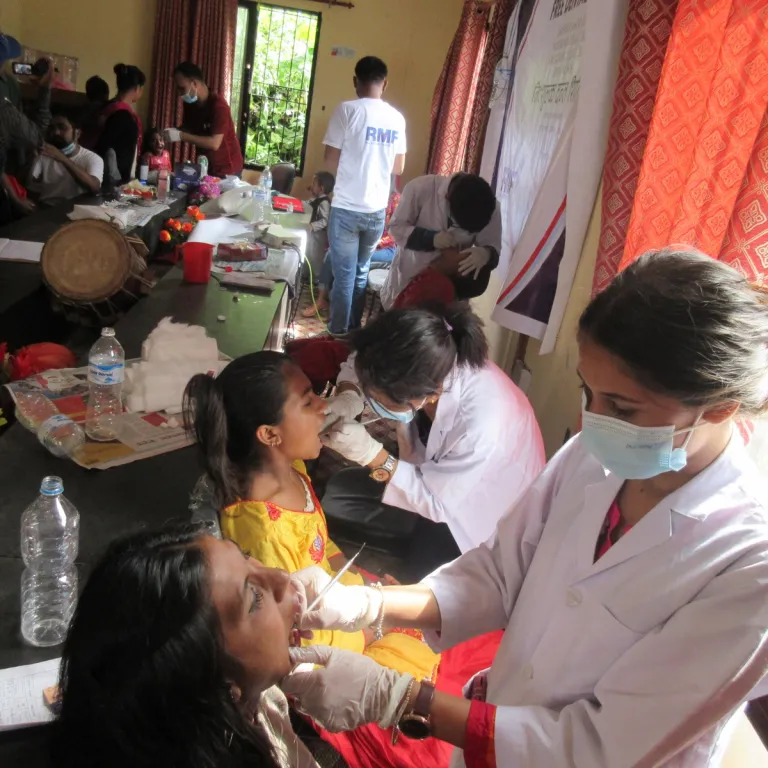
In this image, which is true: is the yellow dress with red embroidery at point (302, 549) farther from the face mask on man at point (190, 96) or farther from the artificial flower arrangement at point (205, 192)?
the face mask on man at point (190, 96)

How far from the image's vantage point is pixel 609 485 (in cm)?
116

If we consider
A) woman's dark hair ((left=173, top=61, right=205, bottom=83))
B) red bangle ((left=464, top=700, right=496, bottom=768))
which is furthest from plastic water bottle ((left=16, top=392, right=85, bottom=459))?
woman's dark hair ((left=173, top=61, right=205, bottom=83))

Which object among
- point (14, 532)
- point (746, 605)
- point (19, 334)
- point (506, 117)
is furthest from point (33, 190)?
point (746, 605)

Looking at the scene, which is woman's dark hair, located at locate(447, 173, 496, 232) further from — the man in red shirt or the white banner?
the man in red shirt

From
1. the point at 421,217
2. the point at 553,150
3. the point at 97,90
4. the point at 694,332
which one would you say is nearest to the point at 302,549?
the point at 694,332

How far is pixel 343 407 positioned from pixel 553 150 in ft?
4.79

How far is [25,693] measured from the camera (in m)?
1.07

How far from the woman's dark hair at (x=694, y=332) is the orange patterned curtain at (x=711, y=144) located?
1.07 feet

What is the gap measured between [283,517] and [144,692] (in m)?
0.78

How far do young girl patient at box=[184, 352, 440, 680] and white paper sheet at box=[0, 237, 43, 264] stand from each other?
1968 mm

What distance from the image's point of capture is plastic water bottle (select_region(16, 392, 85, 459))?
1729mm

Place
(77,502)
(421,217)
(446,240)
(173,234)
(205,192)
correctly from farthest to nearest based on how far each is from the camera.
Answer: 1. (205,192)
2. (173,234)
3. (421,217)
4. (446,240)
5. (77,502)

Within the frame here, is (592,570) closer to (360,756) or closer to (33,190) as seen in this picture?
(360,756)

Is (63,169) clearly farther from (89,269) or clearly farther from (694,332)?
(694,332)
